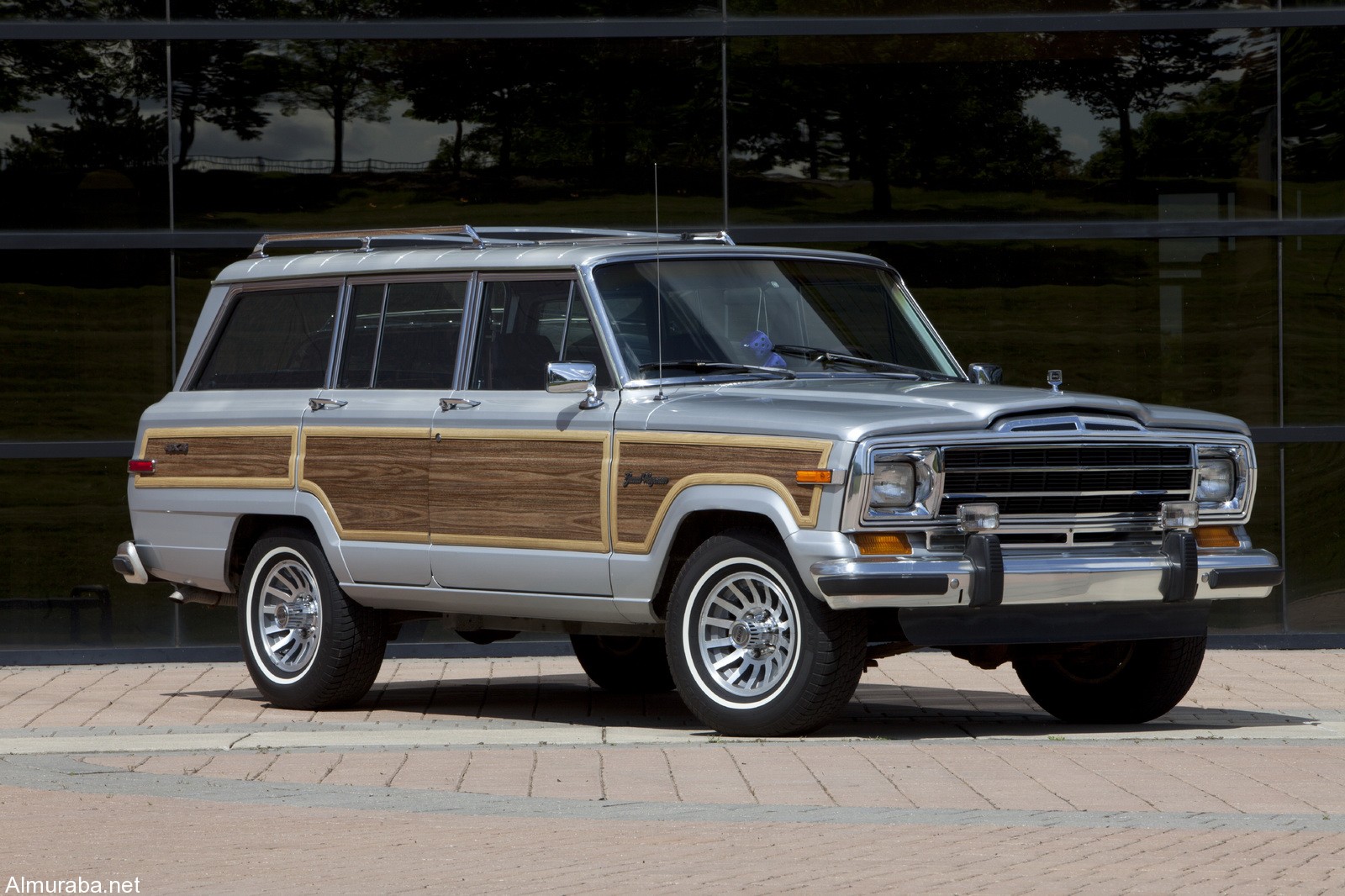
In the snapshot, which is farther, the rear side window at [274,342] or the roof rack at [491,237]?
the rear side window at [274,342]

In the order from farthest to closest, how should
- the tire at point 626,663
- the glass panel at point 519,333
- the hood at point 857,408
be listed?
the tire at point 626,663 → the glass panel at point 519,333 → the hood at point 857,408

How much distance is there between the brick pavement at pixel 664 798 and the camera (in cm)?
595

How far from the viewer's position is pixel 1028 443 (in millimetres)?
8391

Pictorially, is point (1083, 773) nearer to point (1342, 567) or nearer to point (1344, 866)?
point (1344, 866)

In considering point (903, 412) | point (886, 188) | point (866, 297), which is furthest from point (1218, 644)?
point (903, 412)

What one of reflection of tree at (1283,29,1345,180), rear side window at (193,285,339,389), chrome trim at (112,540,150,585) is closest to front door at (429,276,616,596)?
rear side window at (193,285,339,389)

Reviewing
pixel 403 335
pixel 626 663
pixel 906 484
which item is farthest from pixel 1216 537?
pixel 403 335

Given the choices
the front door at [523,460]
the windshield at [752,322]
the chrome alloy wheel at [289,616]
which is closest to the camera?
the front door at [523,460]

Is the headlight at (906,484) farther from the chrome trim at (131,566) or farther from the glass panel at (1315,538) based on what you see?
the glass panel at (1315,538)

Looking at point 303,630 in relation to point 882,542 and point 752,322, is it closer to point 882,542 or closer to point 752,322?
point 752,322

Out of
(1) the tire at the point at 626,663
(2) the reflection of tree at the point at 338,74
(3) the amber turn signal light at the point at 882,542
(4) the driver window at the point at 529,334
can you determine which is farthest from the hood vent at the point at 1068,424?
(2) the reflection of tree at the point at 338,74

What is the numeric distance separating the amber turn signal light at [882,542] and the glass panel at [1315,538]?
6.29 metres

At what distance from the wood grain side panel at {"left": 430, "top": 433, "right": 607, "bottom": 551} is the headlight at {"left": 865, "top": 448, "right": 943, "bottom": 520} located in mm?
1405

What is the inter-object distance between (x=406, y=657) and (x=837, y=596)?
20.5 ft
